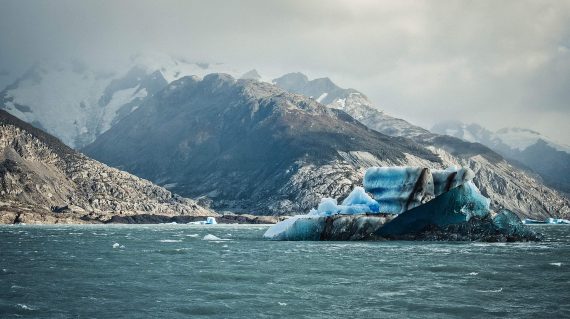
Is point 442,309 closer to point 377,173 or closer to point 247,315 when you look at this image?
point 247,315

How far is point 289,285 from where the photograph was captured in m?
44.3

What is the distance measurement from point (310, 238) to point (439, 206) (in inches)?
934

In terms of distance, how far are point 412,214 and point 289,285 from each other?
5537 cm

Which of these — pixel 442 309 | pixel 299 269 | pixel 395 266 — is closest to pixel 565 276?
pixel 395 266

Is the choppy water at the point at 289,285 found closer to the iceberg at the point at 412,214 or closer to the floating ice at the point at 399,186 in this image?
the iceberg at the point at 412,214

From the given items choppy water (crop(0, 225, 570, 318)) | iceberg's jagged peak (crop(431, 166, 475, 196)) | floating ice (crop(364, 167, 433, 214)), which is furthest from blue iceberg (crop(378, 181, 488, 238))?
choppy water (crop(0, 225, 570, 318))

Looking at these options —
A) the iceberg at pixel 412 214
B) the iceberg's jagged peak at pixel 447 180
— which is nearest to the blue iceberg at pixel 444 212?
the iceberg at pixel 412 214

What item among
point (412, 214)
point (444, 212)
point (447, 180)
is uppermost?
point (447, 180)

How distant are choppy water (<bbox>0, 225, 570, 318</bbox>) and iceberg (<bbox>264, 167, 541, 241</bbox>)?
817 inches

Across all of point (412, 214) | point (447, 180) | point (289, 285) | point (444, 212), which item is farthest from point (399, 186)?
point (289, 285)

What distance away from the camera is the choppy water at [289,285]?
112ft

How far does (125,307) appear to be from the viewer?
35.1 metres

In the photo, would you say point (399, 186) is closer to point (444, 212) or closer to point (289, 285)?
point (444, 212)

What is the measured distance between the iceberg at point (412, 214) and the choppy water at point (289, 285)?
2075 centimetres
